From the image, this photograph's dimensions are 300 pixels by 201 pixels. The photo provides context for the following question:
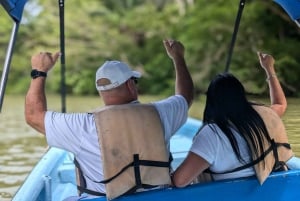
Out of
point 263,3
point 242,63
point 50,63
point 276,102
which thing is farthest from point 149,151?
point 263,3

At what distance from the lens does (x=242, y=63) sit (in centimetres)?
1281

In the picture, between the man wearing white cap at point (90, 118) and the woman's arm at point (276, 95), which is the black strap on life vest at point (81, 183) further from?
the woman's arm at point (276, 95)

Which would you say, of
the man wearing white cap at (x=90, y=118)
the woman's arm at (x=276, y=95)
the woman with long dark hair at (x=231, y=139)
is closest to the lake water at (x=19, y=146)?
the woman's arm at (x=276, y=95)

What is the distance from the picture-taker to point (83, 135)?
215cm

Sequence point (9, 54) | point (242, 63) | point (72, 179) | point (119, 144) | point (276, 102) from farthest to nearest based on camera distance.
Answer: point (242, 63)
point (72, 179)
point (9, 54)
point (276, 102)
point (119, 144)

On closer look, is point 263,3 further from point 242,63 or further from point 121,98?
point 121,98

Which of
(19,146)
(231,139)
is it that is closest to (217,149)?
(231,139)

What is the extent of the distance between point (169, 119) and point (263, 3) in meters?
13.2

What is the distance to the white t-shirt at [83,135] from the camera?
2.14 meters

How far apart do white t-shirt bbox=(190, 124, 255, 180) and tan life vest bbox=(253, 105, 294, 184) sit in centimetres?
8

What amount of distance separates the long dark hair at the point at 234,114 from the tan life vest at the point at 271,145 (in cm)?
4

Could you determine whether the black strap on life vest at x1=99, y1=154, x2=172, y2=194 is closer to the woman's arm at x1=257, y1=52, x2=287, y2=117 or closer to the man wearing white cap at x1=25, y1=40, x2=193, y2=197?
the man wearing white cap at x1=25, y1=40, x2=193, y2=197

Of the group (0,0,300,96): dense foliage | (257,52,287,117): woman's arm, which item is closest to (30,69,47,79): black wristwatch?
(257,52,287,117): woman's arm

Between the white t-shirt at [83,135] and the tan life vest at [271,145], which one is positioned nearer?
the white t-shirt at [83,135]
